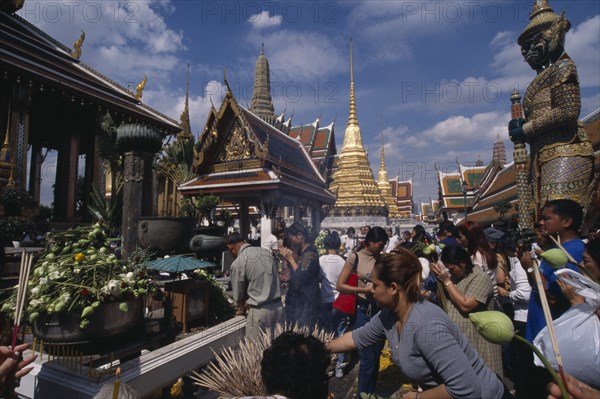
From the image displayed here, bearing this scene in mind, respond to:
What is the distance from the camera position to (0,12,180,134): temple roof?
9.38 metres

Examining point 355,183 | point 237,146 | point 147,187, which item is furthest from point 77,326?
point 355,183

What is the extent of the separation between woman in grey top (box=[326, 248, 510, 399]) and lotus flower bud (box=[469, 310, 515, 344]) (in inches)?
26.2

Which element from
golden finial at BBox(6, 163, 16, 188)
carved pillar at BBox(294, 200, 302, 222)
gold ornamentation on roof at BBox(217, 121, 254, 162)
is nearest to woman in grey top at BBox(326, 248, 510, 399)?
golden finial at BBox(6, 163, 16, 188)

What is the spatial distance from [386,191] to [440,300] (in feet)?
136

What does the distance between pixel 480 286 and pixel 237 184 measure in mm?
11375

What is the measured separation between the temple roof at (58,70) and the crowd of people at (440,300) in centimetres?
987

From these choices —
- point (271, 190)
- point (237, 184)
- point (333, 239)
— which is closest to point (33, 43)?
point (237, 184)

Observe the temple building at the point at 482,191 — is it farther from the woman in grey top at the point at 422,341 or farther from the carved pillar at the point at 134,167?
the carved pillar at the point at 134,167

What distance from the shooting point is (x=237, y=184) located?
1308cm

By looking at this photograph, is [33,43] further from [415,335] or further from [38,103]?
[415,335]

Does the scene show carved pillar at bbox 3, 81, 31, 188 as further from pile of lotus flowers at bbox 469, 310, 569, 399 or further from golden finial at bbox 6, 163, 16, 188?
pile of lotus flowers at bbox 469, 310, 569, 399

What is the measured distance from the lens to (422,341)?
161cm

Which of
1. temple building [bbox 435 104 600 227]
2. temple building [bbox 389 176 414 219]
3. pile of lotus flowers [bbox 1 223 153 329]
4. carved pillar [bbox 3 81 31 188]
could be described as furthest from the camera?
temple building [bbox 389 176 414 219]

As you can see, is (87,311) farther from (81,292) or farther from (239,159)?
(239,159)
